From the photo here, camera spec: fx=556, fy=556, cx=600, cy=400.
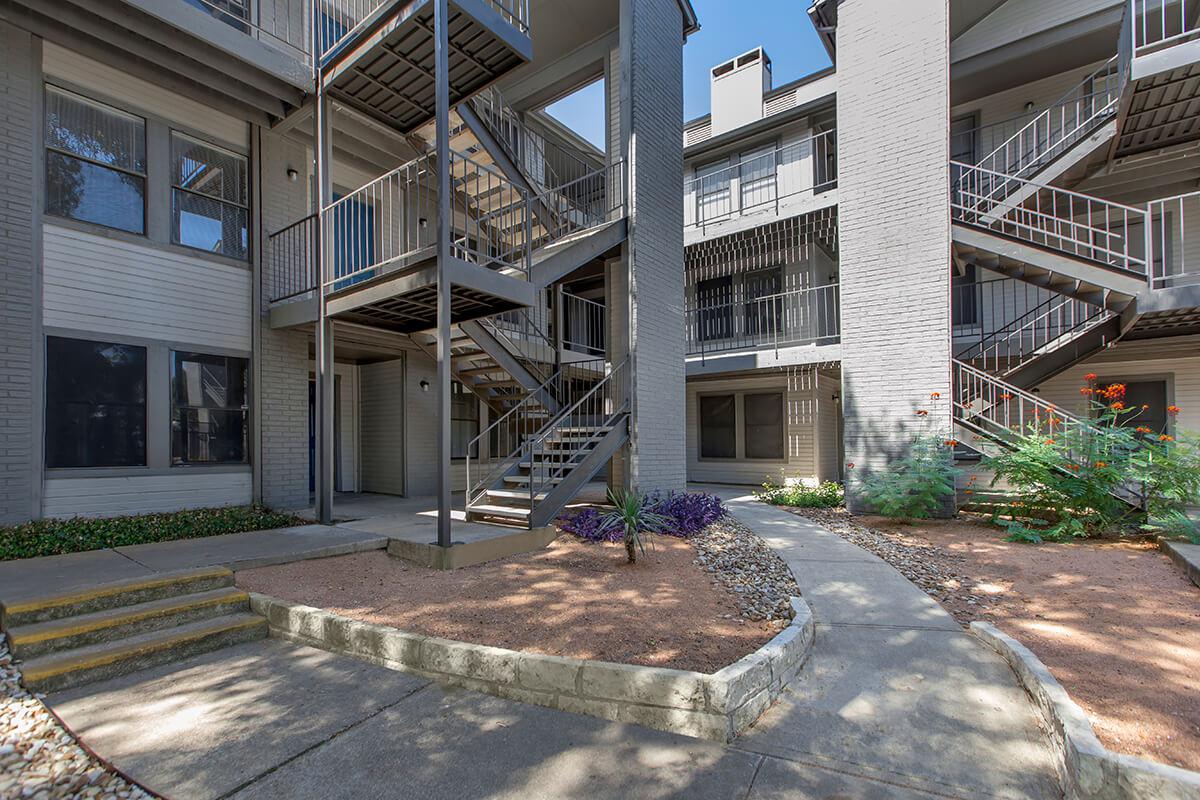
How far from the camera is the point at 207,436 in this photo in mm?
7641

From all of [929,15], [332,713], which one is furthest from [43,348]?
[929,15]

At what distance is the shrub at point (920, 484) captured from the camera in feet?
26.9

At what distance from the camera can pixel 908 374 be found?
8984mm

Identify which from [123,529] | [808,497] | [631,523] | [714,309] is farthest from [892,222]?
[123,529]

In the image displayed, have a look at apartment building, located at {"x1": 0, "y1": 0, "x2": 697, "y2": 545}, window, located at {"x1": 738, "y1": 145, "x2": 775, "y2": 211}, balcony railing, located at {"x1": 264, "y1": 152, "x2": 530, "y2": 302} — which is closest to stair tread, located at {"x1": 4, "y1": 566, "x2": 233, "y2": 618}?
apartment building, located at {"x1": 0, "y1": 0, "x2": 697, "y2": 545}

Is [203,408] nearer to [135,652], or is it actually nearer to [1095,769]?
[135,652]

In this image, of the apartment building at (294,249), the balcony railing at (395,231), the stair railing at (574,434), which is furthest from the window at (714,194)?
the stair railing at (574,434)

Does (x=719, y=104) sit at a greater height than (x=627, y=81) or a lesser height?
greater

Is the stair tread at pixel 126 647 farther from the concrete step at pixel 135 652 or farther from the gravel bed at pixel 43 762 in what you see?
the gravel bed at pixel 43 762

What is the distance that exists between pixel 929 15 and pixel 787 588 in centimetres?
959

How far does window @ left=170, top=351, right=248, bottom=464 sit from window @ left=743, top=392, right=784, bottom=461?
1119cm

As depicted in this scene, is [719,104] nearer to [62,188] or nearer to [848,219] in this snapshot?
[848,219]

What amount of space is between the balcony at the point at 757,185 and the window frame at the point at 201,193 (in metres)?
8.82

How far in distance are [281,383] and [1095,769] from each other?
367 inches
